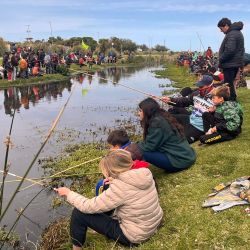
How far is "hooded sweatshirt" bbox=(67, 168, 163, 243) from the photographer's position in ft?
17.2

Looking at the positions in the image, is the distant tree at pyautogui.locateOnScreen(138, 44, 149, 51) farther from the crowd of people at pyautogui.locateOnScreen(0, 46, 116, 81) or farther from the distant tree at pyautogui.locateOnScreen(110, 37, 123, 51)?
the crowd of people at pyautogui.locateOnScreen(0, 46, 116, 81)

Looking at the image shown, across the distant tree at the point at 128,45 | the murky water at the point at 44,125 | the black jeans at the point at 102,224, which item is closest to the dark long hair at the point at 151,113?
the murky water at the point at 44,125

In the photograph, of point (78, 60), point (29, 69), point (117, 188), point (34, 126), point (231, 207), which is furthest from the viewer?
point (78, 60)

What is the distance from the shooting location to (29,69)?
3566 centimetres

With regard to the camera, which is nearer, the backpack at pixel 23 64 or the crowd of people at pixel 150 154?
the crowd of people at pixel 150 154

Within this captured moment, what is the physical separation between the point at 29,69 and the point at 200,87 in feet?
88.5

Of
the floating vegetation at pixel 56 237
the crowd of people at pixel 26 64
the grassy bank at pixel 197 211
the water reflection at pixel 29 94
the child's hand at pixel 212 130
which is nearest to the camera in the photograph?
the grassy bank at pixel 197 211

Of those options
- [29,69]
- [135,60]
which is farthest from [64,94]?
[135,60]

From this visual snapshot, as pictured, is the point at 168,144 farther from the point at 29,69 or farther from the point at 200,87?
the point at 29,69

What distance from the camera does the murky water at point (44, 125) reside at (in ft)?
25.6

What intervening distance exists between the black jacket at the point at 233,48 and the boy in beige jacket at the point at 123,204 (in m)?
6.90

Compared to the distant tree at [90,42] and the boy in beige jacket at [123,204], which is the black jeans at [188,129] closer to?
the boy in beige jacket at [123,204]

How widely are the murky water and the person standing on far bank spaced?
339cm

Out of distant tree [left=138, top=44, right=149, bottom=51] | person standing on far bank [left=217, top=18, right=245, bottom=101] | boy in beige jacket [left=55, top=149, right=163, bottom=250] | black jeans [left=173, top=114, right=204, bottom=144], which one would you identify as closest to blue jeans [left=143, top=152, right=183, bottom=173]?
boy in beige jacket [left=55, top=149, right=163, bottom=250]
